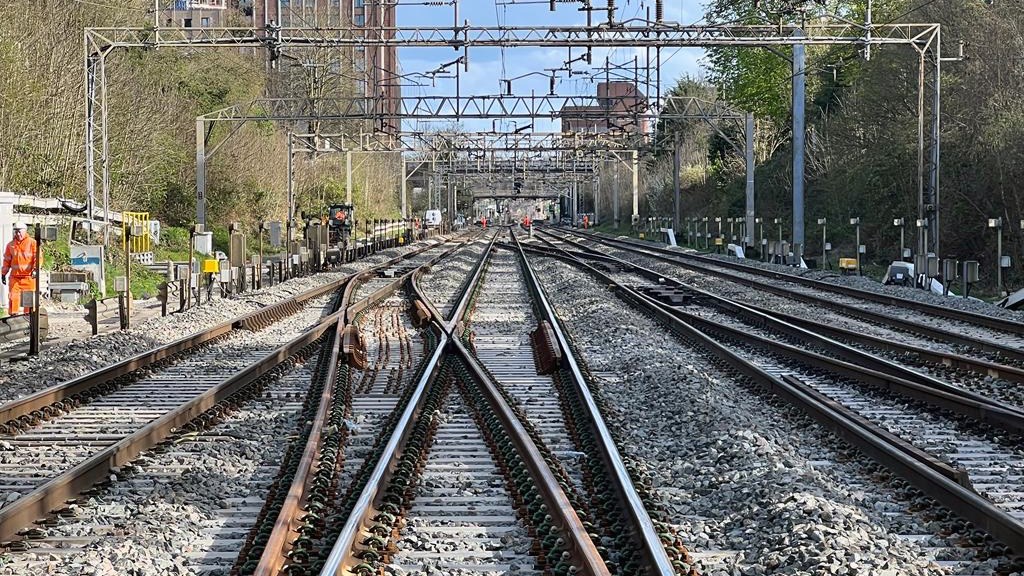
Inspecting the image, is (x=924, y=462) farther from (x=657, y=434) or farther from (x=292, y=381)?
(x=292, y=381)

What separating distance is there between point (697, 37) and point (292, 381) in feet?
62.8

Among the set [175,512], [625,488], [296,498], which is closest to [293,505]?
[296,498]

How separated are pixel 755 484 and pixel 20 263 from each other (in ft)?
48.1

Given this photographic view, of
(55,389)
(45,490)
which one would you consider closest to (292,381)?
(55,389)

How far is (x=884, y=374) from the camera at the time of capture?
11773mm

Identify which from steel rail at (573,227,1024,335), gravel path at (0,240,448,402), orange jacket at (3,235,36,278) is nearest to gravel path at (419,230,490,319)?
gravel path at (0,240,448,402)

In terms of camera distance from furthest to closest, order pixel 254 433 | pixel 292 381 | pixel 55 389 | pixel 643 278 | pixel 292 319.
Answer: pixel 643 278
pixel 292 319
pixel 292 381
pixel 55 389
pixel 254 433

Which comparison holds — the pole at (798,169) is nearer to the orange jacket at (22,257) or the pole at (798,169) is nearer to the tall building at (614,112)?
the tall building at (614,112)

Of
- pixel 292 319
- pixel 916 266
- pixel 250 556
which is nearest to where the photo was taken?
pixel 250 556

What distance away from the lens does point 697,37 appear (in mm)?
29250

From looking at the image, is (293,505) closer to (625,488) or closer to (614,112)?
(625,488)

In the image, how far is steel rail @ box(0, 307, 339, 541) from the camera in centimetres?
656

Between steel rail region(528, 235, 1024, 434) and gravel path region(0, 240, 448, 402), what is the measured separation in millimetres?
8155

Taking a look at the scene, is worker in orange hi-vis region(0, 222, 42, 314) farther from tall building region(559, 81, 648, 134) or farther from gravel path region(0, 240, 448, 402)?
tall building region(559, 81, 648, 134)
